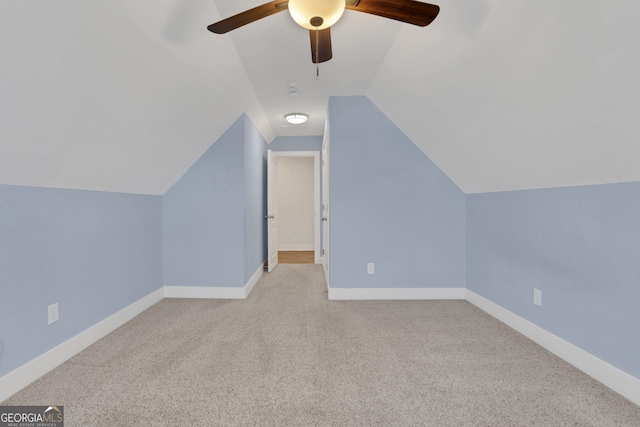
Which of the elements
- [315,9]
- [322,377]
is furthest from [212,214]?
[315,9]

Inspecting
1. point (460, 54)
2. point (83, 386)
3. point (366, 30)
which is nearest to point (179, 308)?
point (83, 386)

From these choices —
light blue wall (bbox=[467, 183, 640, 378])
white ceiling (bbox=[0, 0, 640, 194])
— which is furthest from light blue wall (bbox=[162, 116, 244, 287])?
light blue wall (bbox=[467, 183, 640, 378])

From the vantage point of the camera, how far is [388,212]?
328 cm

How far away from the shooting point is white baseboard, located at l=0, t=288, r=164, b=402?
1612 mm

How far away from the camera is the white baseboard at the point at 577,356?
1.60 meters

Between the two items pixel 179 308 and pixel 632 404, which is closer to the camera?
pixel 632 404

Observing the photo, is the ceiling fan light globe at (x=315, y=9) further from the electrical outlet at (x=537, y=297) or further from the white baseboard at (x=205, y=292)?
the white baseboard at (x=205, y=292)

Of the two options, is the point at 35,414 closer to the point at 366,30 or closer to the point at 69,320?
the point at 69,320

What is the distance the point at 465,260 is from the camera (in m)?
3.28

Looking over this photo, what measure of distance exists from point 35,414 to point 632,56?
3248 millimetres

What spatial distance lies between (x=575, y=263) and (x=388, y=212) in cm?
167

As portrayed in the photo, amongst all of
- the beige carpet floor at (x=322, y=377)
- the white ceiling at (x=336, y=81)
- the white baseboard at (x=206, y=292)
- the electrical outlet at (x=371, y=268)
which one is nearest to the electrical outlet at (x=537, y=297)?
the beige carpet floor at (x=322, y=377)

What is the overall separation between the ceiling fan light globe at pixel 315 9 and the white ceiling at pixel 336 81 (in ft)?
2.28

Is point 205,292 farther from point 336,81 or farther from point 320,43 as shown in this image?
point 320,43
